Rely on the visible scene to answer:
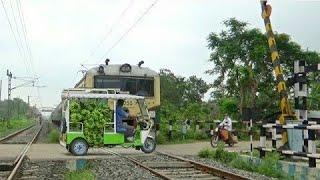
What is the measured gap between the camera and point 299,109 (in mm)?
13867

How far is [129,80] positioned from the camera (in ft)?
69.5

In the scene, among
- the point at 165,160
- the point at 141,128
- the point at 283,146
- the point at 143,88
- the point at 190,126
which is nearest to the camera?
the point at 283,146

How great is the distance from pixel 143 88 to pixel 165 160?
23.0 feet

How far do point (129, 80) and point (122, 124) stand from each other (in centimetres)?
492

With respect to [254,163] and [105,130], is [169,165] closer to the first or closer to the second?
[254,163]

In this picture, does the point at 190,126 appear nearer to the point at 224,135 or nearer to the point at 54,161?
the point at 224,135

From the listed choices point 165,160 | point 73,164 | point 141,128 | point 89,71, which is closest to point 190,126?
point 89,71

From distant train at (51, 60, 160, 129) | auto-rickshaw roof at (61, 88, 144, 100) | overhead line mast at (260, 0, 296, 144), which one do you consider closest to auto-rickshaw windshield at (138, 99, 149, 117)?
auto-rickshaw roof at (61, 88, 144, 100)

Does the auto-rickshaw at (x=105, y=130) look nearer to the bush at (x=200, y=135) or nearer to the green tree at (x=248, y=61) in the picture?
the bush at (x=200, y=135)

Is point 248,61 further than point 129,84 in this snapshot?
Yes

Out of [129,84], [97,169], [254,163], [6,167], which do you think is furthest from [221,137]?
[6,167]

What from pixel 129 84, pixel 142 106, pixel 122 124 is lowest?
pixel 122 124

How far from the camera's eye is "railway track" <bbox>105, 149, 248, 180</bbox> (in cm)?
1079

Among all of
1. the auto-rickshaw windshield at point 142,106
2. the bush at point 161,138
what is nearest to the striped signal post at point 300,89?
the auto-rickshaw windshield at point 142,106
